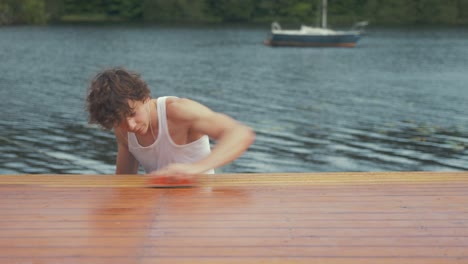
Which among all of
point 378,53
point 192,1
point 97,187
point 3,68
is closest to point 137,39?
point 378,53

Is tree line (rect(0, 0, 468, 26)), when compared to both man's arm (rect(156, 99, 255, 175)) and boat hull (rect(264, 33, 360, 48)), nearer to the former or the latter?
boat hull (rect(264, 33, 360, 48))

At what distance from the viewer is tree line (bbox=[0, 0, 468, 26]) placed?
8894cm

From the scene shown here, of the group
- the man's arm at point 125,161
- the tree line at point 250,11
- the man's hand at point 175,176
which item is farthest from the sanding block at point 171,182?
the tree line at point 250,11

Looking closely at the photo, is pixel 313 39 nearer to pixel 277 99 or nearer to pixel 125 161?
pixel 277 99

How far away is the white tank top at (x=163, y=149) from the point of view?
4.16 meters

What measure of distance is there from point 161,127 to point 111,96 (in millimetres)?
488

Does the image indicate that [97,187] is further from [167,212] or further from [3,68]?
[3,68]

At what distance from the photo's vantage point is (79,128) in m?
16.6

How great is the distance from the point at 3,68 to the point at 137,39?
25.6m

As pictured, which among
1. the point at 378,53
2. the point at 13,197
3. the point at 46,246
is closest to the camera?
the point at 46,246

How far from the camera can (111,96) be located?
12.3 ft

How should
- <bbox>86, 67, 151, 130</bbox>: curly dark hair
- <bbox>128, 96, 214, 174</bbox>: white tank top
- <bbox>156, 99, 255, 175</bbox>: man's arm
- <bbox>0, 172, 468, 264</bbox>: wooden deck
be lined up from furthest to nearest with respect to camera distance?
<bbox>128, 96, 214, 174</bbox>: white tank top → <bbox>156, 99, 255, 175</bbox>: man's arm → <bbox>86, 67, 151, 130</bbox>: curly dark hair → <bbox>0, 172, 468, 264</bbox>: wooden deck

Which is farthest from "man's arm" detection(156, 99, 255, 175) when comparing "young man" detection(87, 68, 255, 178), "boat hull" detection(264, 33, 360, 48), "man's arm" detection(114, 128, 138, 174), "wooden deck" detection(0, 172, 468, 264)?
"boat hull" detection(264, 33, 360, 48)

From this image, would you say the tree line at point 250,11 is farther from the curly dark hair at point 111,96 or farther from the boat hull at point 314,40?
the curly dark hair at point 111,96
